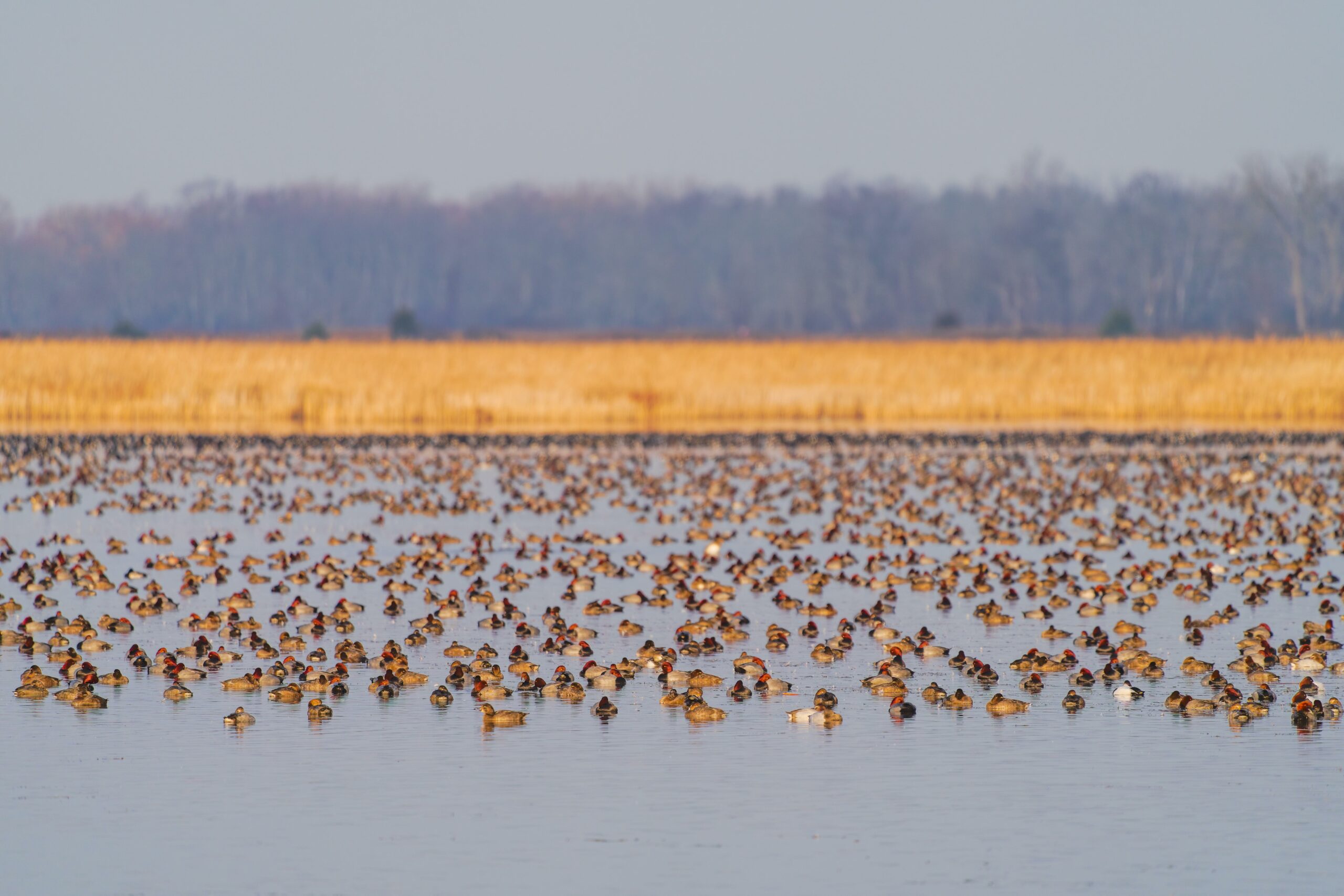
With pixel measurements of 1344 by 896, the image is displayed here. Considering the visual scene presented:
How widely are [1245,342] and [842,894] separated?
163 feet

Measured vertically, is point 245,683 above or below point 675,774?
above

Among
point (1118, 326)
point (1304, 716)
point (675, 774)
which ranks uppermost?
point (1118, 326)

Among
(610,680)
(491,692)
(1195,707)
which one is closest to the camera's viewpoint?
(1195,707)

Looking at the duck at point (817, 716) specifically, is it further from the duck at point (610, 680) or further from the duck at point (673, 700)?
the duck at point (610, 680)

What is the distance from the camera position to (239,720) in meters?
15.3

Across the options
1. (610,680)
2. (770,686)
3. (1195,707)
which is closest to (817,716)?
(770,686)

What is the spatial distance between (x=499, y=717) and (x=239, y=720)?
209cm

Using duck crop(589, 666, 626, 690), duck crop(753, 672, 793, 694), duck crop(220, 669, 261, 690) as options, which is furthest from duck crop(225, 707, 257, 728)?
duck crop(753, 672, 793, 694)

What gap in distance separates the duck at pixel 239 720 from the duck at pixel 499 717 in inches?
74.4

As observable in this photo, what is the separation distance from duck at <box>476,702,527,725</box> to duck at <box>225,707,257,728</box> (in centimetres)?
189

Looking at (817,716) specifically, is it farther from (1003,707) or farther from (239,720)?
(239,720)

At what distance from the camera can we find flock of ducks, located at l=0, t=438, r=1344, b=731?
17000 millimetres

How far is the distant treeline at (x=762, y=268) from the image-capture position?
14362cm

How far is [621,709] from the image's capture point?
16141 mm
